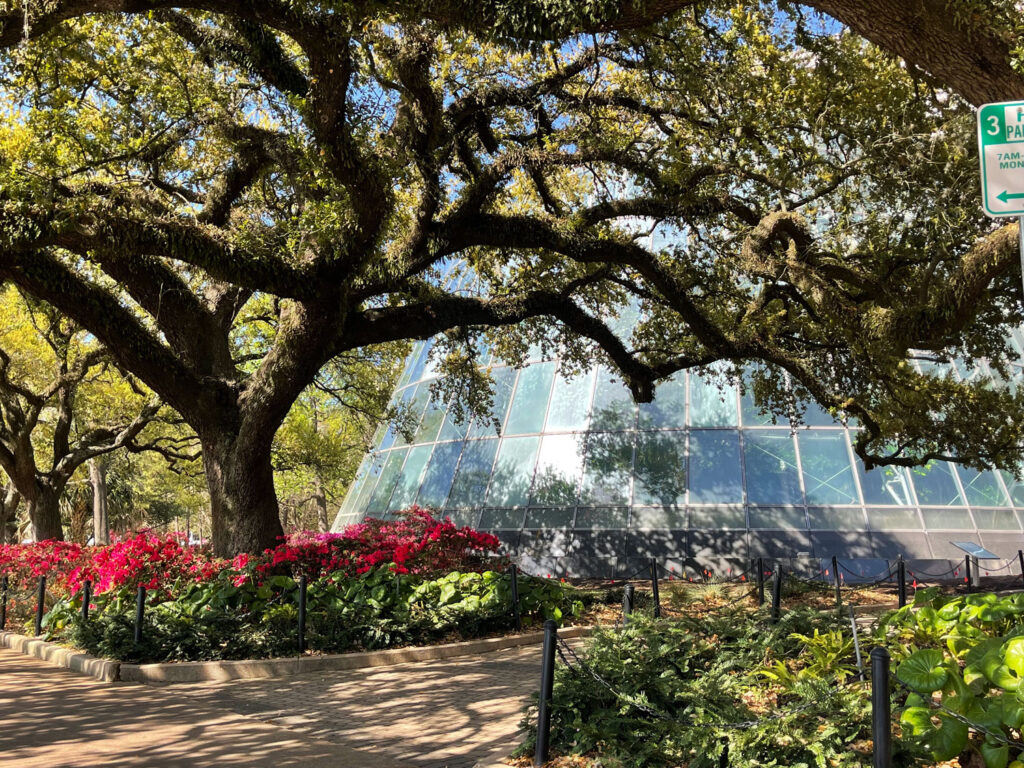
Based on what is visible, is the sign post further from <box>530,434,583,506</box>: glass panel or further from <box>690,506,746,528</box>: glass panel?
<box>530,434,583,506</box>: glass panel

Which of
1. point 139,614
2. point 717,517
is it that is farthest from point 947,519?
point 139,614

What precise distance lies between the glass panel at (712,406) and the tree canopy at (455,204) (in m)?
5.38

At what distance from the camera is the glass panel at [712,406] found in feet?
62.2

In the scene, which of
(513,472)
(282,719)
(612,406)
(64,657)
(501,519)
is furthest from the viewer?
(612,406)

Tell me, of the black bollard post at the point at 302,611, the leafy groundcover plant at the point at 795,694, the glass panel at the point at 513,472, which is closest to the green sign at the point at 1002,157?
the leafy groundcover plant at the point at 795,694

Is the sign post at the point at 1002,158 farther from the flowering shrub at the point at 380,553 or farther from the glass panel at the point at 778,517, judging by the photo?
the glass panel at the point at 778,517

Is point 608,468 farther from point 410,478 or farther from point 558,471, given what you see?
point 410,478

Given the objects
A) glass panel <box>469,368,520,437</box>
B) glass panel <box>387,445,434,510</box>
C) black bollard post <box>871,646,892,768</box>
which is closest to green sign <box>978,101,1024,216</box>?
black bollard post <box>871,646,892,768</box>

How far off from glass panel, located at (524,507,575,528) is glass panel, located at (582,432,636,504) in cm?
55

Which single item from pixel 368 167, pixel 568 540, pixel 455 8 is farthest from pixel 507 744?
pixel 568 540

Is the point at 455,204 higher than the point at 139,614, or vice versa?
the point at 455,204

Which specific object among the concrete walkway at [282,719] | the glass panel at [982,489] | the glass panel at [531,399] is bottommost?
the concrete walkway at [282,719]

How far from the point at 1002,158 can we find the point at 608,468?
15.4 m

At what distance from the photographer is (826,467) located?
17484 millimetres
